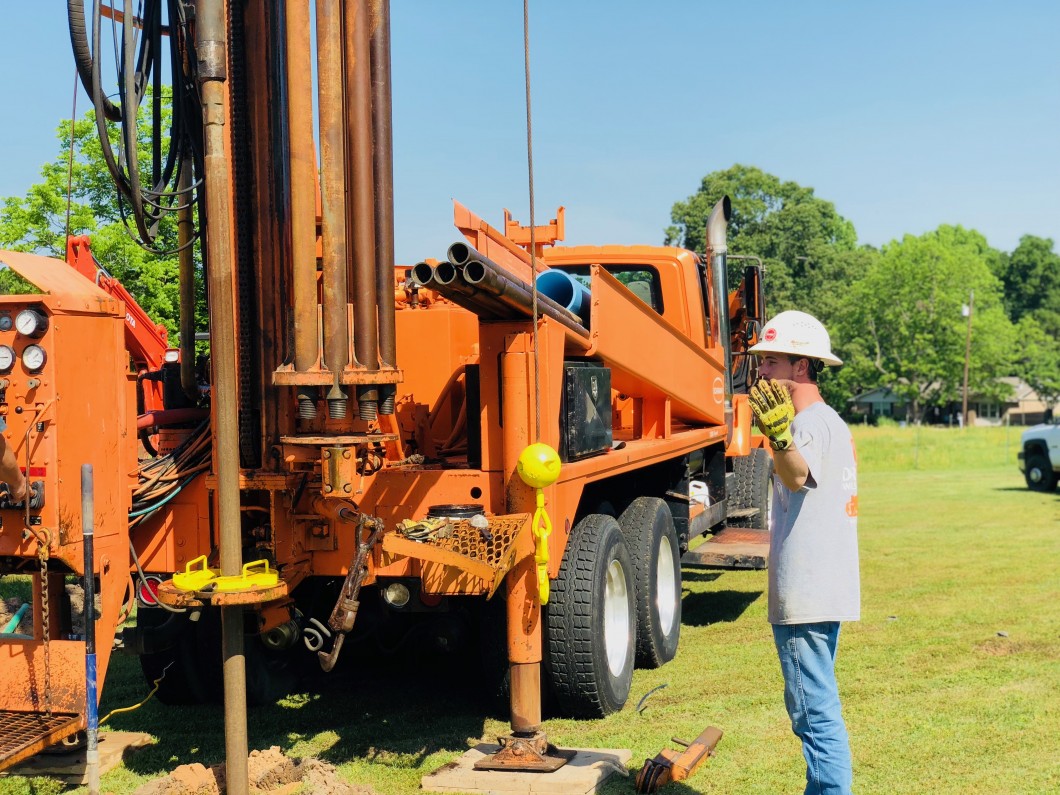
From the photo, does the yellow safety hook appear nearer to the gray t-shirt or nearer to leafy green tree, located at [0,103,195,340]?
the gray t-shirt

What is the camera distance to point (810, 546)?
13.6 ft

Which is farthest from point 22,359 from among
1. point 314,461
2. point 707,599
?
point 707,599

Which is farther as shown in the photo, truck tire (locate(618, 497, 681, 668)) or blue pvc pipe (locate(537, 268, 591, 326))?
truck tire (locate(618, 497, 681, 668))

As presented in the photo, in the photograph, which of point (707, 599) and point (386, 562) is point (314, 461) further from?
point (707, 599)

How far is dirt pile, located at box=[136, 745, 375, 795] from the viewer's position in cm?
484

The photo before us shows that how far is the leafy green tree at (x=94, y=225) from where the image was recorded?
14375mm

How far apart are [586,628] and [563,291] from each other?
1745 mm

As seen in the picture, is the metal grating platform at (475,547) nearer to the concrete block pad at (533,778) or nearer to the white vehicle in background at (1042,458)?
the concrete block pad at (533,778)

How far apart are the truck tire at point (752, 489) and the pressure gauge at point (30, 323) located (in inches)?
303

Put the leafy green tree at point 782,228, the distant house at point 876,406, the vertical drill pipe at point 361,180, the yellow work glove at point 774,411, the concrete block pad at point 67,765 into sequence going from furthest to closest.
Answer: the distant house at point 876,406 < the leafy green tree at point 782,228 < the concrete block pad at point 67,765 < the vertical drill pipe at point 361,180 < the yellow work glove at point 774,411

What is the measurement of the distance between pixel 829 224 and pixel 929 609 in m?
68.7

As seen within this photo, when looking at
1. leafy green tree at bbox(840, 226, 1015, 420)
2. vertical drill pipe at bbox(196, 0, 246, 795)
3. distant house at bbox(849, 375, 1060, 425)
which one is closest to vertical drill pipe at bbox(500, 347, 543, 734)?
vertical drill pipe at bbox(196, 0, 246, 795)

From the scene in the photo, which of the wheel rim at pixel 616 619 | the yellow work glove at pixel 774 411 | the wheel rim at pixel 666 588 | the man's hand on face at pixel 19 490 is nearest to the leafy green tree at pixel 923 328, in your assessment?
the wheel rim at pixel 666 588

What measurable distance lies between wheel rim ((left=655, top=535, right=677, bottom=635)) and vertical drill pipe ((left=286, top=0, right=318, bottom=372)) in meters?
3.55
